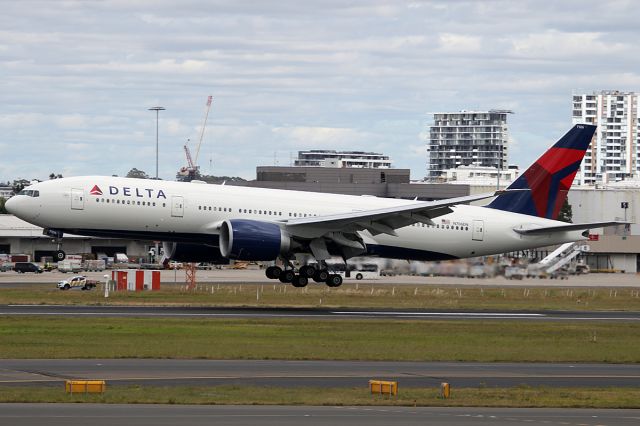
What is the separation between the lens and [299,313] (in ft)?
176

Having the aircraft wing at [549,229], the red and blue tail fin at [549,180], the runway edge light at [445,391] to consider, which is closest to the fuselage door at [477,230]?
the aircraft wing at [549,229]

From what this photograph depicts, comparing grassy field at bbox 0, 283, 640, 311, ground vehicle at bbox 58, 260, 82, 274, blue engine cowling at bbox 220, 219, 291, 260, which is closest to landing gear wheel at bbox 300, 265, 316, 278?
grassy field at bbox 0, 283, 640, 311

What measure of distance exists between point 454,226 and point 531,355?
23.6 metres

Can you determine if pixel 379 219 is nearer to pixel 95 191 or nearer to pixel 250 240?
pixel 250 240

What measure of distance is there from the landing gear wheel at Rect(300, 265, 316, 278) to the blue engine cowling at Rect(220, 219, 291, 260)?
3.10 m

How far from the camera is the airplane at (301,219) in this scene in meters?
55.0

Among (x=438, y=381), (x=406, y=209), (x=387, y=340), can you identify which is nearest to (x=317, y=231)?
(x=406, y=209)

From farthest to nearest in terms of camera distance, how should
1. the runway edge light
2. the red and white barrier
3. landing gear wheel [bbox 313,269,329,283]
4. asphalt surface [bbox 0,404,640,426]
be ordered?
1. the red and white barrier
2. landing gear wheel [bbox 313,269,329,283]
3. the runway edge light
4. asphalt surface [bbox 0,404,640,426]

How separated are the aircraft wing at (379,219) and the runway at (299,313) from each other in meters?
4.00

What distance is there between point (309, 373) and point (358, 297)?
3422 centimetres

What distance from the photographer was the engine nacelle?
2343 inches

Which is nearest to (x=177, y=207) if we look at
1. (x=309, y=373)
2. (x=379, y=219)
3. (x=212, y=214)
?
(x=212, y=214)

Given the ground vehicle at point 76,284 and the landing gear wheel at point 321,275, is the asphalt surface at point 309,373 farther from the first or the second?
the ground vehicle at point 76,284

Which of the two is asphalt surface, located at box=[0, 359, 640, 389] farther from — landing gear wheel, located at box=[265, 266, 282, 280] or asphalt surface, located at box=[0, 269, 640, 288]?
asphalt surface, located at box=[0, 269, 640, 288]
